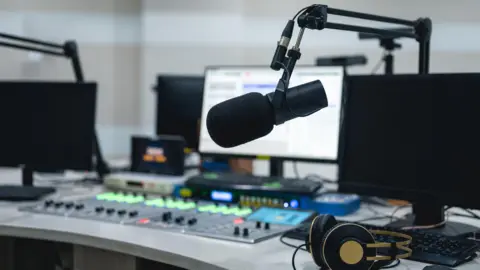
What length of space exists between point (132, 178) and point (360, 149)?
2.97ft

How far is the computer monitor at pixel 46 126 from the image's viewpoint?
2143 millimetres

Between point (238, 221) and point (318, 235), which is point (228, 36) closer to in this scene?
point (238, 221)

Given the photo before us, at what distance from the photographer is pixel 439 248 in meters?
1.39

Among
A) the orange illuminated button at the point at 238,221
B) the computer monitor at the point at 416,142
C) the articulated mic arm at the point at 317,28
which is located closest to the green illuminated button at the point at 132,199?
the orange illuminated button at the point at 238,221

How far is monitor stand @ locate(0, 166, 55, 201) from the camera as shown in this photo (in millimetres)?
2066

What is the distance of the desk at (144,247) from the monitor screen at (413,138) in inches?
8.1

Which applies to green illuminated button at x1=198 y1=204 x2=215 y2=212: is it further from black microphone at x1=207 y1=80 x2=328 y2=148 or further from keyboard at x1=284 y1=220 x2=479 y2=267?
black microphone at x1=207 y1=80 x2=328 y2=148

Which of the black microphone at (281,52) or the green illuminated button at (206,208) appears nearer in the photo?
the black microphone at (281,52)

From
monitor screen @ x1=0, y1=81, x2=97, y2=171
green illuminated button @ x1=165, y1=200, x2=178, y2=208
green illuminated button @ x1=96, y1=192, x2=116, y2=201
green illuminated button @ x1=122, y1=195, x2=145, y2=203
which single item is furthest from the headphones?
monitor screen @ x1=0, y1=81, x2=97, y2=171

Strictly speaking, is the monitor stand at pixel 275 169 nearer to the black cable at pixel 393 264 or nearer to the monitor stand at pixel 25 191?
the monitor stand at pixel 25 191

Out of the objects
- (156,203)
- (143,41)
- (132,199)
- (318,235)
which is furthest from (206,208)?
(143,41)

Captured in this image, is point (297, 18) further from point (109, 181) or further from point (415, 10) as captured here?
point (415, 10)

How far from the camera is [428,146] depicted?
1603mm

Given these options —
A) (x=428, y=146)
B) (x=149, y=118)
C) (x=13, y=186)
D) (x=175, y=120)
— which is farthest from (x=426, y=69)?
(x=149, y=118)
